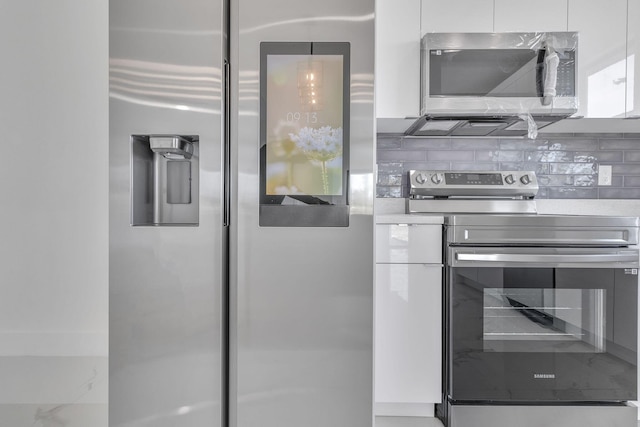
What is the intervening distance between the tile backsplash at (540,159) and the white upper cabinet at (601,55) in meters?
0.37

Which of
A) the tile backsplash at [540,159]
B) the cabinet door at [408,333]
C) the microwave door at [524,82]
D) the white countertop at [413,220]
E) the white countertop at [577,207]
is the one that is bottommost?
the cabinet door at [408,333]

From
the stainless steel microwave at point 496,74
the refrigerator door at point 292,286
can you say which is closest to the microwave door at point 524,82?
the stainless steel microwave at point 496,74

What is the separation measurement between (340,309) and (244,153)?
0.59 m

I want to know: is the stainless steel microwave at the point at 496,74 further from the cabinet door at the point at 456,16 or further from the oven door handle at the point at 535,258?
the oven door handle at the point at 535,258

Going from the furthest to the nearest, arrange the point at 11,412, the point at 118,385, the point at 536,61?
the point at 536,61 → the point at 11,412 → the point at 118,385

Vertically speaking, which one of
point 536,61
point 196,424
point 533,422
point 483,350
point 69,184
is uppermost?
point 536,61

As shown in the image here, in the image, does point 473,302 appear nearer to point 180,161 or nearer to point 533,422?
point 533,422

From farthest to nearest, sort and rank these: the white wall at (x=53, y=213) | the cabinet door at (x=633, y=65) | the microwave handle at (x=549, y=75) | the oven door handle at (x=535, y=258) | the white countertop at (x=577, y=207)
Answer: the white countertop at (x=577, y=207) → the cabinet door at (x=633, y=65) → the microwave handle at (x=549, y=75) → the oven door handle at (x=535, y=258) → the white wall at (x=53, y=213)

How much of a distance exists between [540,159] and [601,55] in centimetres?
58

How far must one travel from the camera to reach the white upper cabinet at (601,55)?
1883mm

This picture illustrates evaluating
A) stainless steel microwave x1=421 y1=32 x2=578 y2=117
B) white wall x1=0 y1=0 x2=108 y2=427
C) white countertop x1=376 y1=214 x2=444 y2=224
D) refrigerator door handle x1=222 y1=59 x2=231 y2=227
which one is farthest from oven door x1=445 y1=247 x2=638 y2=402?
white wall x1=0 y1=0 x2=108 y2=427

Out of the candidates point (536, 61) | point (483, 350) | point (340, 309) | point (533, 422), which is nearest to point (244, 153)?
point (340, 309)

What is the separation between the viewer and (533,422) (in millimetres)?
1647

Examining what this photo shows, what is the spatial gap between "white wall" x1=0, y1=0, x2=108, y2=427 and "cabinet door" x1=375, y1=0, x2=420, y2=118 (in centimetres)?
119
